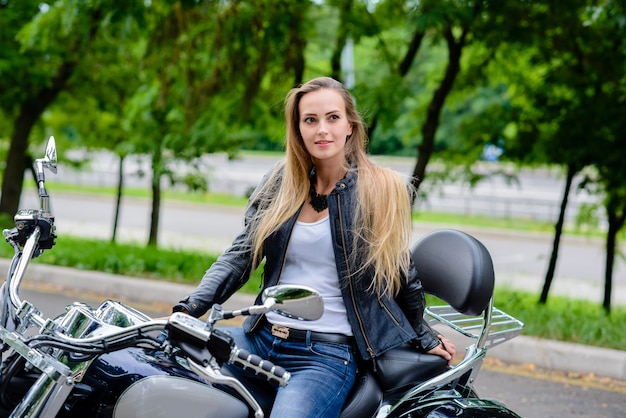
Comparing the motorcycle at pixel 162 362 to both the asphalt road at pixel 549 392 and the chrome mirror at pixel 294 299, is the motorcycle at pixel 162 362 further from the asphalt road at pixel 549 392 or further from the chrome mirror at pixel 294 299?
the asphalt road at pixel 549 392

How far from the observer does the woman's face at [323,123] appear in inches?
103

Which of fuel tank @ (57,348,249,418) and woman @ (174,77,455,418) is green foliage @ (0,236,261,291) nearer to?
woman @ (174,77,455,418)

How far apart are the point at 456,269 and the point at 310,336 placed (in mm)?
527

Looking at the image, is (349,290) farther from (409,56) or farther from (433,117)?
(409,56)

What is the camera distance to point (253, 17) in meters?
8.15

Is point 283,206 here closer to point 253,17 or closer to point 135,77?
point 253,17

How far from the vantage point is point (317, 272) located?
2.58 meters

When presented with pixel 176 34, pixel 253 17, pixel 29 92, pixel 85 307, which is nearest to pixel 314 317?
pixel 85 307

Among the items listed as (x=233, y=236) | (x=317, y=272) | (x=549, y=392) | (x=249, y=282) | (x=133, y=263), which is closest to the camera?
(x=317, y=272)

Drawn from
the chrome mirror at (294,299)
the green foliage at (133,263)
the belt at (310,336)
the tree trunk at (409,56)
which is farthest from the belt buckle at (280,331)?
the tree trunk at (409,56)

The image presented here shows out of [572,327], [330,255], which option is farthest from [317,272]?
[572,327]

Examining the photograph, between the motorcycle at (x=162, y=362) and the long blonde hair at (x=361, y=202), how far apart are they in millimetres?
224

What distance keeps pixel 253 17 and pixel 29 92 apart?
5077 mm

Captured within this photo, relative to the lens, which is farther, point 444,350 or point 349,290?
point 444,350
